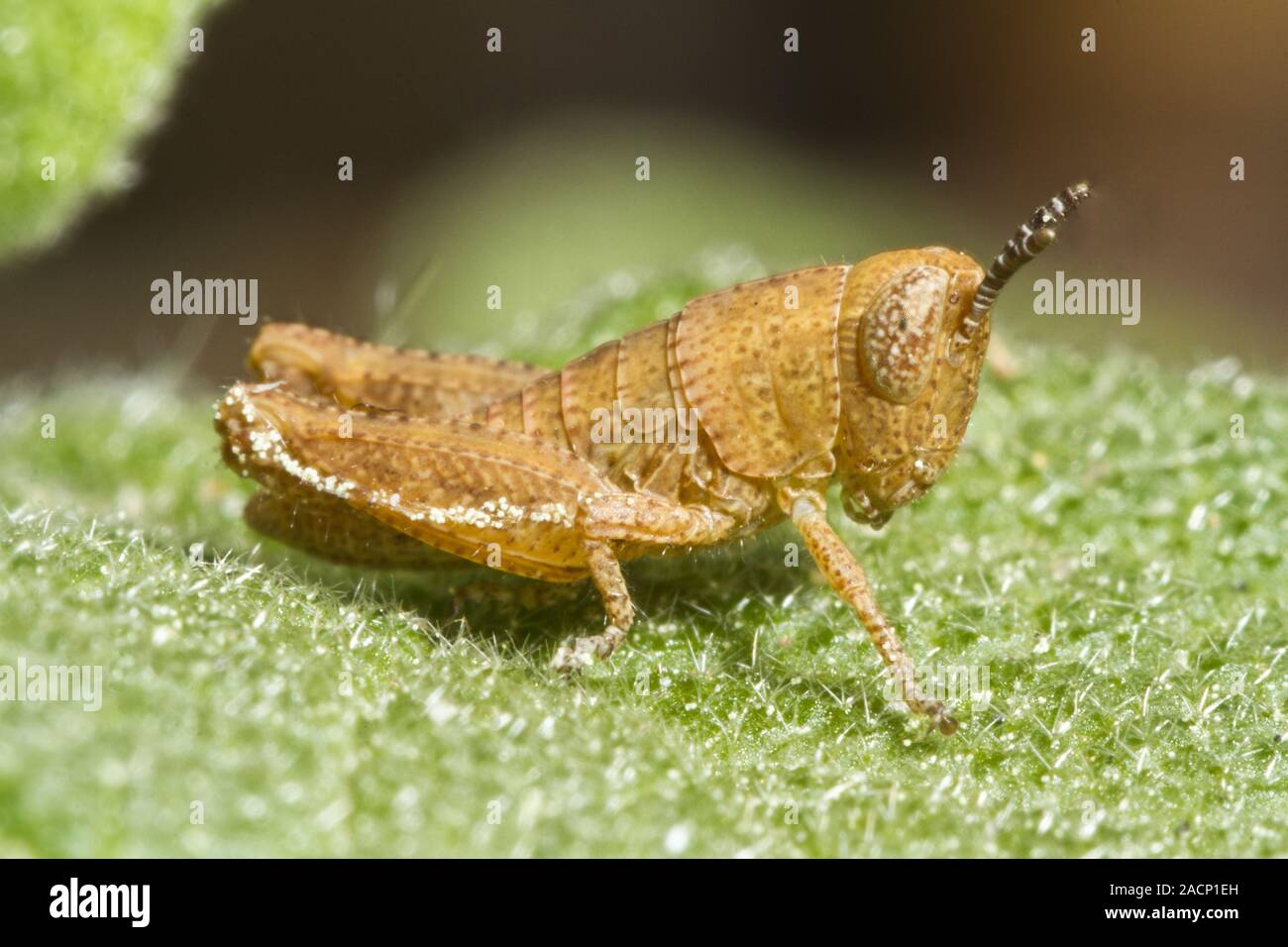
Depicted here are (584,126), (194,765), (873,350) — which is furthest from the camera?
(584,126)

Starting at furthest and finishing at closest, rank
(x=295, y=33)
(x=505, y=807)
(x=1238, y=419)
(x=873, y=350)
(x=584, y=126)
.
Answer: (x=584, y=126)
(x=295, y=33)
(x=1238, y=419)
(x=873, y=350)
(x=505, y=807)

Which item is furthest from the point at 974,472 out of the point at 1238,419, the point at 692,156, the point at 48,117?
the point at 692,156

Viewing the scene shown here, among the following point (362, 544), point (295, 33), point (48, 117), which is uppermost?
point (295, 33)

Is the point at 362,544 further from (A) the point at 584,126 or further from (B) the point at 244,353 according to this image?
(A) the point at 584,126

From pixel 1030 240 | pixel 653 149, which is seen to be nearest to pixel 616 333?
pixel 1030 240

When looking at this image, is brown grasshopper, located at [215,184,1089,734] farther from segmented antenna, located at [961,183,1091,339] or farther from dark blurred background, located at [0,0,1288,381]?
dark blurred background, located at [0,0,1288,381]

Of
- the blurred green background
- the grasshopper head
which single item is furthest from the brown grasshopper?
the blurred green background

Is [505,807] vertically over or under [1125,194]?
under

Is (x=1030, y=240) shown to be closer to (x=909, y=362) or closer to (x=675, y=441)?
(x=909, y=362)
